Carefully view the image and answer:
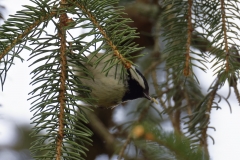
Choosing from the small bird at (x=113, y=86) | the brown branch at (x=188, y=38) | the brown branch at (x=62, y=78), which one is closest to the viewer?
the brown branch at (x=62, y=78)

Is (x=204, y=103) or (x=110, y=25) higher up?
(x=110, y=25)

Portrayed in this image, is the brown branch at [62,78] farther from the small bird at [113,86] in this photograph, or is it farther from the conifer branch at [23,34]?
the small bird at [113,86]

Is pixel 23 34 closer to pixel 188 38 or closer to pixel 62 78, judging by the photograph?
→ pixel 62 78

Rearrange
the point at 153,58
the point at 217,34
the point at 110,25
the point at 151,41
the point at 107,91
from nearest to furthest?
the point at 110,25 < the point at 217,34 < the point at 107,91 < the point at 153,58 < the point at 151,41

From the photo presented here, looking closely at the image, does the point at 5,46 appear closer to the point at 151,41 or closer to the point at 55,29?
the point at 55,29

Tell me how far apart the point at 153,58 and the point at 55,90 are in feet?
3.31

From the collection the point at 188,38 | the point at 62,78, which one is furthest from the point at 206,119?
the point at 62,78

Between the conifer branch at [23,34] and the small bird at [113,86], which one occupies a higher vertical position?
the conifer branch at [23,34]

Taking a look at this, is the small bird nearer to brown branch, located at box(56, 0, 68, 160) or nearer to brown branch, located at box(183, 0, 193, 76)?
brown branch, located at box(183, 0, 193, 76)

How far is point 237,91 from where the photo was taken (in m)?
1.20

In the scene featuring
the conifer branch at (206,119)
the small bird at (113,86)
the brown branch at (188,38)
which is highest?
the brown branch at (188,38)

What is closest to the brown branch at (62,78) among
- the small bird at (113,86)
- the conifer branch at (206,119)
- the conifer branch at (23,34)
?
the conifer branch at (23,34)

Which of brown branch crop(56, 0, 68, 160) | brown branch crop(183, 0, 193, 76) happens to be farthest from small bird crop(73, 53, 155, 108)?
brown branch crop(56, 0, 68, 160)

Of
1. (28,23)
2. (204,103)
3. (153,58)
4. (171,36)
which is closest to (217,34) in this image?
(171,36)
